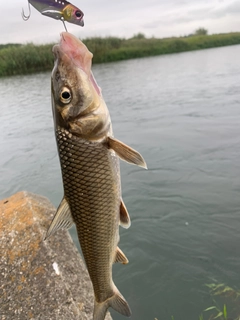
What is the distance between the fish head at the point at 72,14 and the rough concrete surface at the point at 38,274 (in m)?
2.04

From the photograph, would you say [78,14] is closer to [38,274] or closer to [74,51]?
[74,51]

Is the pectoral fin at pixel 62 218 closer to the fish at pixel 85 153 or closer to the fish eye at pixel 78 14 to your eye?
the fish at pixel 85 153

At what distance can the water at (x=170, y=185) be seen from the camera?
4109 millimetres

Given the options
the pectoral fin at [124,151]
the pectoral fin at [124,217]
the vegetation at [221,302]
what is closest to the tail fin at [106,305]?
the pectoral fin at [124,217]

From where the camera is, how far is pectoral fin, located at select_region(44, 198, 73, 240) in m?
1.95

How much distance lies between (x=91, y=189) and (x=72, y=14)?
0.97 metres

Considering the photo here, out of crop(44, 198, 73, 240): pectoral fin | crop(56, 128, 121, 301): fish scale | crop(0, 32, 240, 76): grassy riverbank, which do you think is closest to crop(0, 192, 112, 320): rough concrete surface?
crop(56, 128, 121, 301): fish scale

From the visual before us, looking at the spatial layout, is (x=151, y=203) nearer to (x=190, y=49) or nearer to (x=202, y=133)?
(x=202, y=133)

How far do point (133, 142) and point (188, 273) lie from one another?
5581 millimetres

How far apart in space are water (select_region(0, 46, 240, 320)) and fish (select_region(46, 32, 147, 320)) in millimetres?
2041

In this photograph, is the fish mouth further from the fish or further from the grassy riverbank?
the grassy riverbank

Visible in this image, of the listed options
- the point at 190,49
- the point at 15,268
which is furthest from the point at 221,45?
the point at 15,268

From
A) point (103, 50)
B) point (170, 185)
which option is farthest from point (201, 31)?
point (170, 185)

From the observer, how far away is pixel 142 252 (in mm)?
4793
